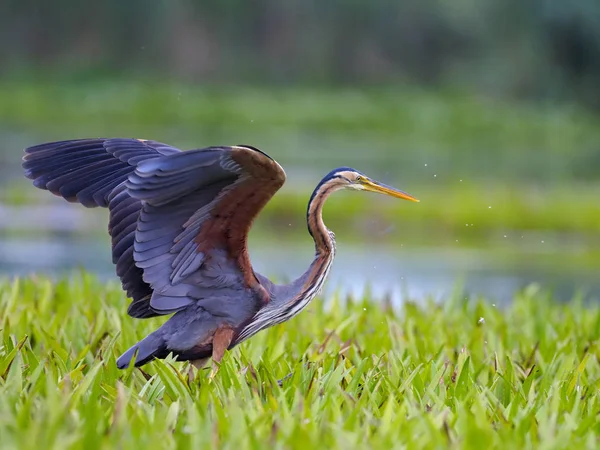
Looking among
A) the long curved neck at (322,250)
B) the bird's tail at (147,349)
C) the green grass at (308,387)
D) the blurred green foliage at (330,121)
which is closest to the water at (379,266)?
the green grass at (308,387)

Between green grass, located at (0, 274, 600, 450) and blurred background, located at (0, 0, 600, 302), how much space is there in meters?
5.28

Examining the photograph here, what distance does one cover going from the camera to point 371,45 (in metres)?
35.2

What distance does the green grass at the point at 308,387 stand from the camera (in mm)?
3051

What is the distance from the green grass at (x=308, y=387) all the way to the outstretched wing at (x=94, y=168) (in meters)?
0.53

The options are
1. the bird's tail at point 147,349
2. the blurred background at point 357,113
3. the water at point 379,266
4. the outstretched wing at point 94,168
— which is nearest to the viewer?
the bird's tail at point 147,349

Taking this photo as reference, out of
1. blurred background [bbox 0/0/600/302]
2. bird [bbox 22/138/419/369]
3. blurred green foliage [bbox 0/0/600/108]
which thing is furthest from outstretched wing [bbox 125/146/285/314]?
blurred green foliage [bbox 0/0/600/108]

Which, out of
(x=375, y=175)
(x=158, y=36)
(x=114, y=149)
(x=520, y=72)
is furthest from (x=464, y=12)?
(x=114, y=149)

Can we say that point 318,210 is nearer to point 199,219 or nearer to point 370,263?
point 199,219

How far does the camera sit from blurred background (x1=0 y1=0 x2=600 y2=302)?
1264 centimetres

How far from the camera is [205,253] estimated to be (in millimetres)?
4023

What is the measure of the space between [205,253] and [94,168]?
0.76 m

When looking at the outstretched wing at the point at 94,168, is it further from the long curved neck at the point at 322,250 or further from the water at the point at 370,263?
the water at the point at 370,263

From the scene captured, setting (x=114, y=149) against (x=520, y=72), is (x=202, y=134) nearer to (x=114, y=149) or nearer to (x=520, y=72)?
(x=520, y=72)

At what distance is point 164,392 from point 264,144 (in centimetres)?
2157
